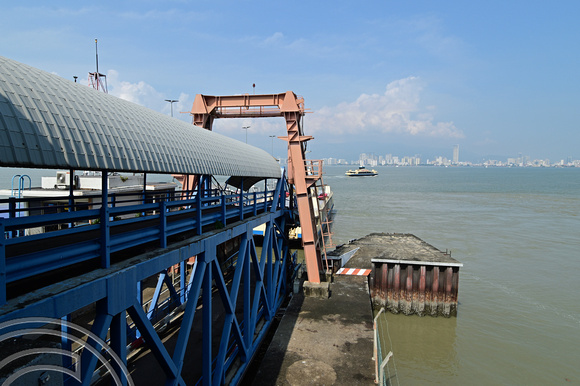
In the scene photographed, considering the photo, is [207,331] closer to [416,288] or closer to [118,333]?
[118,333]

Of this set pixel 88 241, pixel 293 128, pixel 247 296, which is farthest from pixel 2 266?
pixel 293 128

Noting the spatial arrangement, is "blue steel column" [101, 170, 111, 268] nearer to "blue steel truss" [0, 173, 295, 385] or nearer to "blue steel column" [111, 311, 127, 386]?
"blue steel truss" [0, 173, 295, 385]

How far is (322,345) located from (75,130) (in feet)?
35.9

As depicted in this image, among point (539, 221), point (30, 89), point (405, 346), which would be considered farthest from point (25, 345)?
point (539, 221)

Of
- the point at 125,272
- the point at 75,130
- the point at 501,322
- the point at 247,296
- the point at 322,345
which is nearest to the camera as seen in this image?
the point at 75,130

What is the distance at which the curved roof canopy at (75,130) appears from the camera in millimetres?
4828

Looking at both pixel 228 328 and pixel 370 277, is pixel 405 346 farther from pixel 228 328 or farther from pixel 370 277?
pixel 228 328

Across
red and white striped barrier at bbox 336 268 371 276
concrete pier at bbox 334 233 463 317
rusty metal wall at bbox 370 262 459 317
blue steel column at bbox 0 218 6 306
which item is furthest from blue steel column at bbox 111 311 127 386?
rusty metal wall at bbox 370 262 459 317

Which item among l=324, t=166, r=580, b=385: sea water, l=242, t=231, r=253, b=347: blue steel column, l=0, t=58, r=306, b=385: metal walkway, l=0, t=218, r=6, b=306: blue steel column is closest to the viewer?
l=0, t=218, r=6, b=306: blue steel column

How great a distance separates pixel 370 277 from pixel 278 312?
6989 millimetres

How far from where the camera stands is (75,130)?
566 centimetres

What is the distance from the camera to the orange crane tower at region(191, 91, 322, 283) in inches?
736

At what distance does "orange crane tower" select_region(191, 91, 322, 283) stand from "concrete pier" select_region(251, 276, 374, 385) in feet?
7.55

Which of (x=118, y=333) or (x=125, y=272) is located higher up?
(x=125, y=272)
